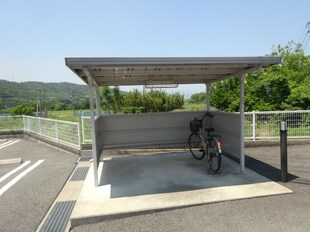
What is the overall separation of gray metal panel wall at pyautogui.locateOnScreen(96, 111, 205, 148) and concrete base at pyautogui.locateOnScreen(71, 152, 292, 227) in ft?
2.99

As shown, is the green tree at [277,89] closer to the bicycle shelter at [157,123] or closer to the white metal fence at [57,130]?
the bicycle shelter at [157,123]

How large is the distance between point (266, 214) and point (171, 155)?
319cm

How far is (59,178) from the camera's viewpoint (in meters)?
4.49

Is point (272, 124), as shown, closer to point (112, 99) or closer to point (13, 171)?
point (13, 171)

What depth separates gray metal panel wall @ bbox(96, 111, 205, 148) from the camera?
19.1 ft

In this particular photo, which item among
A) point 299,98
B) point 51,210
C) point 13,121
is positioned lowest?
point 51,210

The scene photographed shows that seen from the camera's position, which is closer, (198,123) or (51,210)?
(51,210)

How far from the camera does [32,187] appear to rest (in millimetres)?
4043

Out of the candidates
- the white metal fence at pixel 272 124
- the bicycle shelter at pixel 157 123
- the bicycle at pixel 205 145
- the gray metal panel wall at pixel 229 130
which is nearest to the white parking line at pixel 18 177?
the bicycle shelter at pixel 157 123

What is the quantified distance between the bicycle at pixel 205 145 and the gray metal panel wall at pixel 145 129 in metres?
0.41

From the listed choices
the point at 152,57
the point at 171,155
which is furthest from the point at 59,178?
the point at 152,57

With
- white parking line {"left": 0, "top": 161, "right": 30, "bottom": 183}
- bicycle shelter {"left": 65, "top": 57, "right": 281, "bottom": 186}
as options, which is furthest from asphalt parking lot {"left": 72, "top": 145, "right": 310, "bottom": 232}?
white parking line {"left": 0, "top": 161, "right": 30, "bottom": 183}

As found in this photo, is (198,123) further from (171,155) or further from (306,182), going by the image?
(306,182)

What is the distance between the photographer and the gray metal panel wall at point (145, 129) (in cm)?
581
